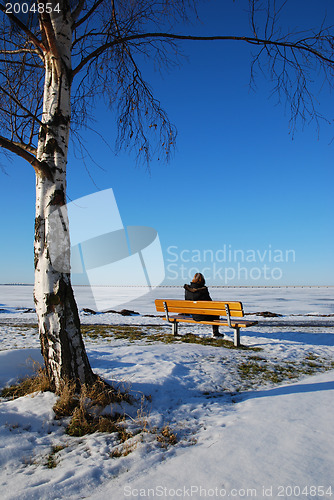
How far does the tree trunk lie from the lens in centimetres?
336

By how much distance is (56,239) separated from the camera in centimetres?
344

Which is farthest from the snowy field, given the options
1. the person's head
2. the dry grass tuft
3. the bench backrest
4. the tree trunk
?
the person's head

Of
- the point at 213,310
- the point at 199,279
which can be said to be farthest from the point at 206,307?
the point at 199,279

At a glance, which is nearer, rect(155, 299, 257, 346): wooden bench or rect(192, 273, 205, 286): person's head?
rect(155, 299, 257, 346): wooden bench

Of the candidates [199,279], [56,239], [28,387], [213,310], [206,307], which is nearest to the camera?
[56,239]

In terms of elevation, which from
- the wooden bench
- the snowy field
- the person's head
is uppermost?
the person's head

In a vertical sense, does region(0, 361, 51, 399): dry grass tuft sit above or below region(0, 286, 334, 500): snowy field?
above

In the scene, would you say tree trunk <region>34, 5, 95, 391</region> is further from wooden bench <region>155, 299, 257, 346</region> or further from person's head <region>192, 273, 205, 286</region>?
person's head <region>192, 273, 205, 286</region>

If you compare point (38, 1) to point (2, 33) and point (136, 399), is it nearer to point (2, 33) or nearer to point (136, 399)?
point (2, 33)

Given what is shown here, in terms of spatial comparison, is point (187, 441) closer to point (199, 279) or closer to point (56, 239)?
point (56, 239)

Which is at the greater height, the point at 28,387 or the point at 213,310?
the point at 213,310

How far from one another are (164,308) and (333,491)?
276 inches

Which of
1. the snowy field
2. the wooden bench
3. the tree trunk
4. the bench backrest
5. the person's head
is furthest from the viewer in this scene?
the person's head

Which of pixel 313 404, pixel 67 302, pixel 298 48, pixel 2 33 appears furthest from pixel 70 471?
pixel 298 48
